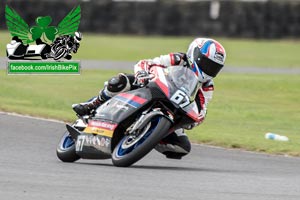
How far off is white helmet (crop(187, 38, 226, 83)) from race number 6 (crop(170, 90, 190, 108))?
40 centimetres

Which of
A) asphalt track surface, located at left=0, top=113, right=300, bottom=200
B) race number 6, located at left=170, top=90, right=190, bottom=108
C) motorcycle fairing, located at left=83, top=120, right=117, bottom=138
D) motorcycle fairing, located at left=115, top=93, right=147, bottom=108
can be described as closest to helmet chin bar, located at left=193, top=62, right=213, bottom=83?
race number 6, located at left=170, top=90, right=190, bottom=108

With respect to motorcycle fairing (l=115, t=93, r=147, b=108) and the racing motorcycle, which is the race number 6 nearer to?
the racing motorcycle

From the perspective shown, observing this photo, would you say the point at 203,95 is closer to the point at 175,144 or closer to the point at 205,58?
the point at 205,58

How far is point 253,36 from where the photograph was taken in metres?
39.2

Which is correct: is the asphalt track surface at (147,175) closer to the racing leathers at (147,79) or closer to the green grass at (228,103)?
the racing leathers at (147,79)

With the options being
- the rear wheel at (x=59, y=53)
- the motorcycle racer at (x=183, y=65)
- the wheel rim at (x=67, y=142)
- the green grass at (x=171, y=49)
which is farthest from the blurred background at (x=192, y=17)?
the motorcycle racer at (x=183, y=65)

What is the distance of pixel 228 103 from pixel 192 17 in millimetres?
19230

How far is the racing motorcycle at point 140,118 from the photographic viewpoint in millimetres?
10141

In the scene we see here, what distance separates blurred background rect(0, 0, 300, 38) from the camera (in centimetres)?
3778

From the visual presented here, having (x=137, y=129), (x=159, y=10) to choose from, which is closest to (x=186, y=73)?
(x=137, y=129)

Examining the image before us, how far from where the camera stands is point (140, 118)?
33.5ft

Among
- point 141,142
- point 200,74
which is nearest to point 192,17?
point 200,74

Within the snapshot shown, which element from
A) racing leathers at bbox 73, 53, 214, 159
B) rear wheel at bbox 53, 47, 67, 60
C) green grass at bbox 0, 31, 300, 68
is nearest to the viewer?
racing leathers at bbox 73, 53, 214, 159

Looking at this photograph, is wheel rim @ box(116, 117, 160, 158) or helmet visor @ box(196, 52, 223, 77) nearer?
wheel rim @ box(116, 117, 160, 158)
